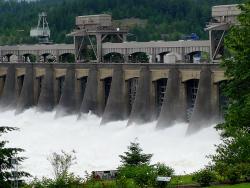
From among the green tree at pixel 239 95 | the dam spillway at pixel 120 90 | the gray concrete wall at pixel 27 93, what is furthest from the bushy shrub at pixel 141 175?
the gray concrete wall at pixel 27 93

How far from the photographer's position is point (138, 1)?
163625 mm

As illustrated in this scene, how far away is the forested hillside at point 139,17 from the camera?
141500 millimetres

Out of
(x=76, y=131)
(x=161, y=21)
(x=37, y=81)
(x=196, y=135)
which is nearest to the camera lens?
(x=196, y=135)

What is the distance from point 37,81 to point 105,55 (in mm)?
8215

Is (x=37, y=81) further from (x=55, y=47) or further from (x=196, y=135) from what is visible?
(x=196, y=135)

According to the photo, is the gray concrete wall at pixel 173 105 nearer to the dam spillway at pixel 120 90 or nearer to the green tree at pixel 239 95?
the dam spillway at pixel 120 90

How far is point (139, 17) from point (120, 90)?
87646 millimetres

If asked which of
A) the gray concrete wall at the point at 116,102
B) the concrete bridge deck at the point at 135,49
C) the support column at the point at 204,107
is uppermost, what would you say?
the concrete bridge deck at the point at 135,49

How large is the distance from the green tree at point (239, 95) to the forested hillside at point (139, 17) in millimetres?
101481

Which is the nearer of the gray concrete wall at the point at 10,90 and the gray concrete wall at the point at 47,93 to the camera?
the gray concrete wall at the point at 47,93

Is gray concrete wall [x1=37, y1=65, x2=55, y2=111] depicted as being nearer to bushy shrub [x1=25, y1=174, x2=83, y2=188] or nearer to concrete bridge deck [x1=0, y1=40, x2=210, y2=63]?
concrete bridge deck [x1=0, y1=40, x2=210, y2=63]

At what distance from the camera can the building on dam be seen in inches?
2365

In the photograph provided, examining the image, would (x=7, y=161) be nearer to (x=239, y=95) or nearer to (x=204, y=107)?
(x=239, y=95)

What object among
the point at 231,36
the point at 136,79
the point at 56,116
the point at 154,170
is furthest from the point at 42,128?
the point at 231,36
